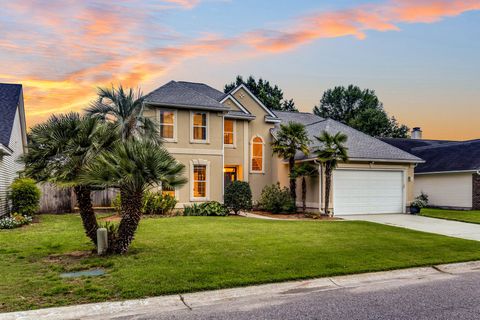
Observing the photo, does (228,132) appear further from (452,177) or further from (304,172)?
(452,177)

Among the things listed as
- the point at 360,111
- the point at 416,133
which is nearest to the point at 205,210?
the point at 416,133

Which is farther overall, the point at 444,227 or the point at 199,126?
the point at 199,126

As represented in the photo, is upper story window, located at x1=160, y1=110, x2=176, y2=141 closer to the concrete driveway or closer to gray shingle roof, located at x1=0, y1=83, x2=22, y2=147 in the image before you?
gray shingle roof, located at x1=0, y1=83, x2=22, y2=147

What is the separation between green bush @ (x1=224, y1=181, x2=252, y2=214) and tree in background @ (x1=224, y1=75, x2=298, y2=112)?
30.5 metres

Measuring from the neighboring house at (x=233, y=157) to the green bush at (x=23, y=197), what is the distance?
6143 millimetres

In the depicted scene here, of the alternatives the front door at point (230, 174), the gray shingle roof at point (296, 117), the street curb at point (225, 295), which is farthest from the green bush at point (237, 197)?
the street curb at point (225, 295)

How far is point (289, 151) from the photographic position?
1859cm

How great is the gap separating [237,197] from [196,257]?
9.80 meters

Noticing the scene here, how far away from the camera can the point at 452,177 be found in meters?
23.8

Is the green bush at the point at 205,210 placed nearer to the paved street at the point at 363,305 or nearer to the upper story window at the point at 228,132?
the upper story window at the point at 228,132

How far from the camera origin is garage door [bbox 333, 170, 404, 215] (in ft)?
60.3

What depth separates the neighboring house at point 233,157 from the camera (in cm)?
1853

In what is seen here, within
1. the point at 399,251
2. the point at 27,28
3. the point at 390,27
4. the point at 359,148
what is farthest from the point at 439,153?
the point at 27,28

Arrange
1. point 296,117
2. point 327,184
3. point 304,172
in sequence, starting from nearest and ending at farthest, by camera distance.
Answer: point 327,184 < point 304,172 < point 296,117
